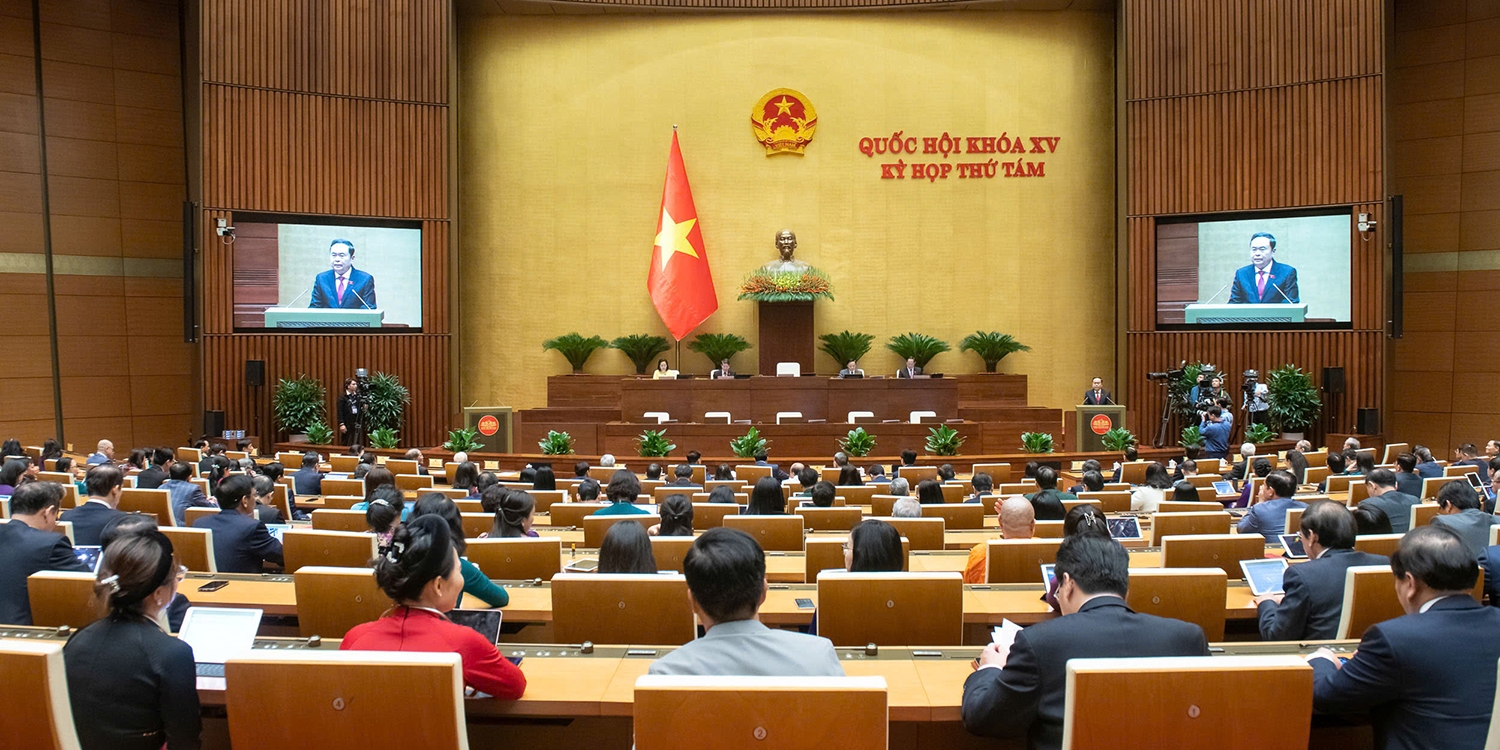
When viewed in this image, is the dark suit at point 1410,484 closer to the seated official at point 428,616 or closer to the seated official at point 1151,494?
the seated official at point 1151,494

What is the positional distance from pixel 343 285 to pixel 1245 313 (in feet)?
41.5

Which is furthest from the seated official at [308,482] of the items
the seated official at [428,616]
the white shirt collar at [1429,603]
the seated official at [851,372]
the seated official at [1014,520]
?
the seated official at [851,372]

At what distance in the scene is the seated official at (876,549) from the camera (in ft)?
11.3

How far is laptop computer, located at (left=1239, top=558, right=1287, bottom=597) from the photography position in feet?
11.4

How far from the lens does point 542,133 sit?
53.4 ft

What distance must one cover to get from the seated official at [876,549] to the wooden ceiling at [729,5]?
45.3 ft

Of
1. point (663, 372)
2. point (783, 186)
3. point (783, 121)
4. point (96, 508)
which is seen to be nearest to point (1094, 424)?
point (663, 372)

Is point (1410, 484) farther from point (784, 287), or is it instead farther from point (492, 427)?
point (492, 427)

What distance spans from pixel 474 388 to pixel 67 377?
5.52 metres

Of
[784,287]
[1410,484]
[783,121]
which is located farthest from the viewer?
[783,121]

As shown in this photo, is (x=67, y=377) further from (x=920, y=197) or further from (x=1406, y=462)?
(x=1406, y=462)

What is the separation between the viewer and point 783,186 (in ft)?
53.5

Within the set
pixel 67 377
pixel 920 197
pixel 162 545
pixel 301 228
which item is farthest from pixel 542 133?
pixel 162 545

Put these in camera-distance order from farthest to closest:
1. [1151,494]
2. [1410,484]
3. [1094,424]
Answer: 1. [1094,424]
2. [1410,484]
3. [1151,494]
